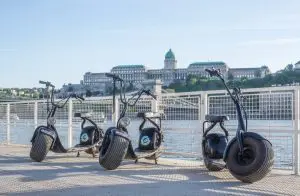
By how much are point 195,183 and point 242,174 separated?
23.0 inches

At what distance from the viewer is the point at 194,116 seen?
28.1ft

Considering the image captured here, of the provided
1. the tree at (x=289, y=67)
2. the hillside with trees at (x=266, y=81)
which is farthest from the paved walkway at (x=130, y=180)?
the tree at (x=289, y=67)

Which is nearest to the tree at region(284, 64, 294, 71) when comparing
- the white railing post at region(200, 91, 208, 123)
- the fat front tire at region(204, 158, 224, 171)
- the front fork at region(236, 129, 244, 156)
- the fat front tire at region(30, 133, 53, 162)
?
the white railing post at region(200, 91, 208, 123)

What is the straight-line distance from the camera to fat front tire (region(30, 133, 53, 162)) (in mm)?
8602

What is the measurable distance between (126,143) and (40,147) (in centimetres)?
192

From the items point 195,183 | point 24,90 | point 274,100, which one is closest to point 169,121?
point 274,100

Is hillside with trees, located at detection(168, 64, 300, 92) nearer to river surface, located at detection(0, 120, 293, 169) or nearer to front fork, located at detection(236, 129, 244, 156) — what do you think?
river surface, located at detection(0, 120, 293, 169)

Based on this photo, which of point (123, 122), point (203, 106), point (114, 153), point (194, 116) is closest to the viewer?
point (114, 153)

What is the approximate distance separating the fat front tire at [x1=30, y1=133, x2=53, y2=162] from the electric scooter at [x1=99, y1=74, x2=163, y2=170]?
148cm

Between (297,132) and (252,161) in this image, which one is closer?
(252,161)

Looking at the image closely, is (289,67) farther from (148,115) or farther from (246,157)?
(246,157)

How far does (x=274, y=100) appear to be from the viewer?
23.9ft

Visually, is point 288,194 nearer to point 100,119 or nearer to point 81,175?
point 81,175

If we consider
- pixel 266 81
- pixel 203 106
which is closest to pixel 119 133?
pixel 203 106
